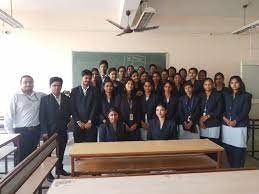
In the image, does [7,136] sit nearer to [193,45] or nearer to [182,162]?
[182,162]

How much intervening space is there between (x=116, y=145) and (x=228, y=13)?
4.47 m

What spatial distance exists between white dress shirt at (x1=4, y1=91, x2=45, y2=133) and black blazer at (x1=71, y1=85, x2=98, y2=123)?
57cm

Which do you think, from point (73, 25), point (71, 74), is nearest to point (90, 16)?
point (73, 25)

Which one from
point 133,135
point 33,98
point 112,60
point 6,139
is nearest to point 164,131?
point 133,135

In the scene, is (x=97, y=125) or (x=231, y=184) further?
(x=97, y=125)

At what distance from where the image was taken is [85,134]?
4125 mm

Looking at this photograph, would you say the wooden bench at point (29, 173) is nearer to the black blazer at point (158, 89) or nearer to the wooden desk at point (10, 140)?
the wooden desk at point (10, 140)

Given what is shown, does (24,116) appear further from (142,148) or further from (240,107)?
(240,107)

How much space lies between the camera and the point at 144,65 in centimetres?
633

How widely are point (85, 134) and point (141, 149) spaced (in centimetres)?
142

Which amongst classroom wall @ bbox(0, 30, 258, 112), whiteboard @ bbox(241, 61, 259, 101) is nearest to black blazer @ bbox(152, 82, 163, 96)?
classroom wall @ bbox(0, 30, 258, 112)

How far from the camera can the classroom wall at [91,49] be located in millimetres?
6016

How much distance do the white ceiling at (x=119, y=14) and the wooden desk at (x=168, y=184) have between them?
149 inches

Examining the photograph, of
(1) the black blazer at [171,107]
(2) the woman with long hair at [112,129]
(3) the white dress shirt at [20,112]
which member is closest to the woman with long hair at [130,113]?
(2) the woman with long hair at [112,129]
